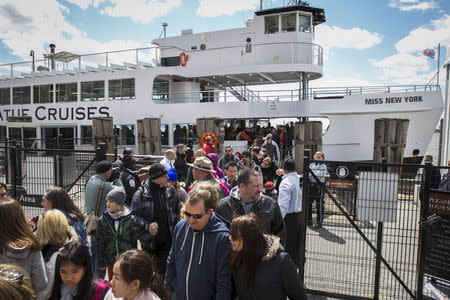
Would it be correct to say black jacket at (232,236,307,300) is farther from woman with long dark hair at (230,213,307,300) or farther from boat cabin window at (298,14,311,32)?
boat cabin window at (298,14,311,32)

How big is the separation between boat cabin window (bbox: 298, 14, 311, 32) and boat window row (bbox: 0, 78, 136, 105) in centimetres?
899

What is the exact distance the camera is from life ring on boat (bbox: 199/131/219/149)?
13531 mm

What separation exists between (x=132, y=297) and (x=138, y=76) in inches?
638

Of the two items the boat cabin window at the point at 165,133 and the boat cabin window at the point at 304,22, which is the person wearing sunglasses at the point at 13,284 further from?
the boat cabin window at the point at 304,22

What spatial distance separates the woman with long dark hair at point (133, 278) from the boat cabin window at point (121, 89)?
16210 millimetres

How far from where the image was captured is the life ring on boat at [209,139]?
44.4ft

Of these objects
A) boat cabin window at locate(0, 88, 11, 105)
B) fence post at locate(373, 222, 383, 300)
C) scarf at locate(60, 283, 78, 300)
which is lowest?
fence post at locate(373, 222, 383, 300)

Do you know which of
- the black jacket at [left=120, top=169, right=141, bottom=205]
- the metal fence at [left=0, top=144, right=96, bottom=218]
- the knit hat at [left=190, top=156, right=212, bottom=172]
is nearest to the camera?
the knit hat at [left=190, top=156, right=212, bottom=172]

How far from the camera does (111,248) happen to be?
3.59 m

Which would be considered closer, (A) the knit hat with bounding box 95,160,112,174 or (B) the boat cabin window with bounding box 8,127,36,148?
(A) the knit hat with bounding box 95,160,112,174

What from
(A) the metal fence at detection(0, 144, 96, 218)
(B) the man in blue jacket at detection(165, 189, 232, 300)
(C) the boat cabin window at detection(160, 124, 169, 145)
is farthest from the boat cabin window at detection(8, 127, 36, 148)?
(B) the man in blue jacket at detection(165, 189, 232, 300)

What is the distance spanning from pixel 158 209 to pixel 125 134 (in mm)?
14777

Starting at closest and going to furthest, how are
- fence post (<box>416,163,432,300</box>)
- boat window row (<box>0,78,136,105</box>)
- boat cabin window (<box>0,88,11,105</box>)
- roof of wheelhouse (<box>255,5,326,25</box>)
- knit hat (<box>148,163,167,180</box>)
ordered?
Answer: 1. knit hat (<box>148,163,167,180</box>)
2. fence post (<box>416,163,432,300</box>)
3. roof of wheelhouse (<box>255,5,326,25</box>)
4. boat window row (<box>0,78,136,105</box>)
5. boat cabin window (<box>0,88,11,105</box>)

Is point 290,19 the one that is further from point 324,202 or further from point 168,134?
point 324,202
